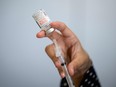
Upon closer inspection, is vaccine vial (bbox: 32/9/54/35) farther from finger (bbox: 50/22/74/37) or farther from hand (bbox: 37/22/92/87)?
hand (bbox: 37/22/92/87)

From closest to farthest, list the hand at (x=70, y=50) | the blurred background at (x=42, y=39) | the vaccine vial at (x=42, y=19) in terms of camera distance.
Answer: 1. the vaccine vial at (x=42, y=19)
2. the hand at (x=70, y=50)
3. the blurred background at (x=42, y=39)

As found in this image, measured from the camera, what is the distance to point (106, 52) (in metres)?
1.35

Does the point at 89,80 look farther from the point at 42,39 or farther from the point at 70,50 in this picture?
the point at 42,39

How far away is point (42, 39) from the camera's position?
1.24 metres

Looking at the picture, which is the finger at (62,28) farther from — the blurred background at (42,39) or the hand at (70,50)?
the blurred background at (42,39)

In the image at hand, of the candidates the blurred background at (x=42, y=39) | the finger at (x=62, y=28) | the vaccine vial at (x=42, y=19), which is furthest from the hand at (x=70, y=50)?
the blurred background at (x=42, y=39)

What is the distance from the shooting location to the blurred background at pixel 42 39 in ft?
3.86

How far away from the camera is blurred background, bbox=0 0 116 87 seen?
1.18 m

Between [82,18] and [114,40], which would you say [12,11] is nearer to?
[82,18]

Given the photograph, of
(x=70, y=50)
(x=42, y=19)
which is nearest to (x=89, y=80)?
(x=70, y=50)

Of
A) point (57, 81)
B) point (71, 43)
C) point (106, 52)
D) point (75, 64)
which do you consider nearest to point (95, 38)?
point (106, 52)

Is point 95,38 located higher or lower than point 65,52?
lower

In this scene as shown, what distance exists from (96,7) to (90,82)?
63 centimetres

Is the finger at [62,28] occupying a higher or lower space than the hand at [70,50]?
higher
